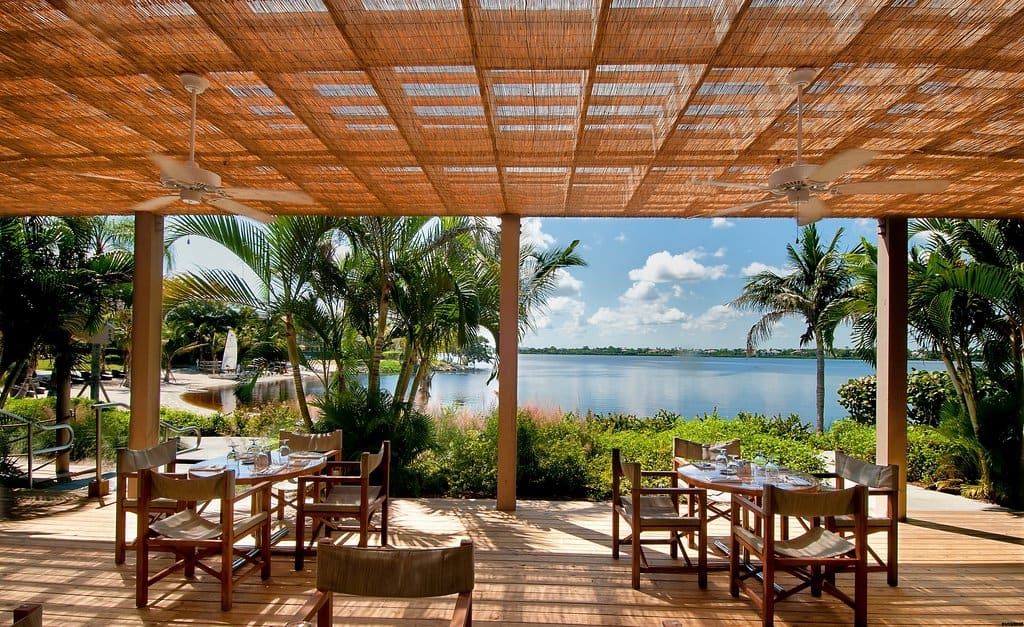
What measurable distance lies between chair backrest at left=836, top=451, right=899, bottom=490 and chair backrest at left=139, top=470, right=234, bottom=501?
404cm

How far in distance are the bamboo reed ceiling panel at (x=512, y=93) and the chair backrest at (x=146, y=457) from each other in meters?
2.00

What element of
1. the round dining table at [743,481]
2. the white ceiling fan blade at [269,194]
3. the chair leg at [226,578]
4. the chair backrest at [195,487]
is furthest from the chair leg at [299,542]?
the round dining table at [743,481]

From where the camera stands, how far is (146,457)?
4418 mm

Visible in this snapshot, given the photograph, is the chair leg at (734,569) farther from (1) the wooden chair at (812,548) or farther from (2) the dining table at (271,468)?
(2) the dining table at (271,468)

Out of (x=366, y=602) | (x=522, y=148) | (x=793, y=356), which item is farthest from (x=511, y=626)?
(x=793, y=356)

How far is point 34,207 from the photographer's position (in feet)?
18.9

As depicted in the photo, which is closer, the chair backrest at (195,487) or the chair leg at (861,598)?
the chair leg at (861,598)

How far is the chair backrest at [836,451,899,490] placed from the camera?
405 centimetres

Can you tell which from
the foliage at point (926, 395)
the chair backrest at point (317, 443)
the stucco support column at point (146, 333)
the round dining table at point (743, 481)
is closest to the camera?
the round dining table at point (743, 481)

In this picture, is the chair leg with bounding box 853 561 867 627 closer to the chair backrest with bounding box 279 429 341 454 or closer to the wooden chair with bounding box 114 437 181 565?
the chair backrest with bounding box 279 429 341 454

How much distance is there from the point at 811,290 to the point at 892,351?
26.0ft

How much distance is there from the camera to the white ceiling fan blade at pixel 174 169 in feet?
10.3

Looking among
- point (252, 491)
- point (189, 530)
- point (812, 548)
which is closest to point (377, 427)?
point (252, 491)

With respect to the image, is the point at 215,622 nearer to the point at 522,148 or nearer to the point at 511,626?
the point at 511,626
